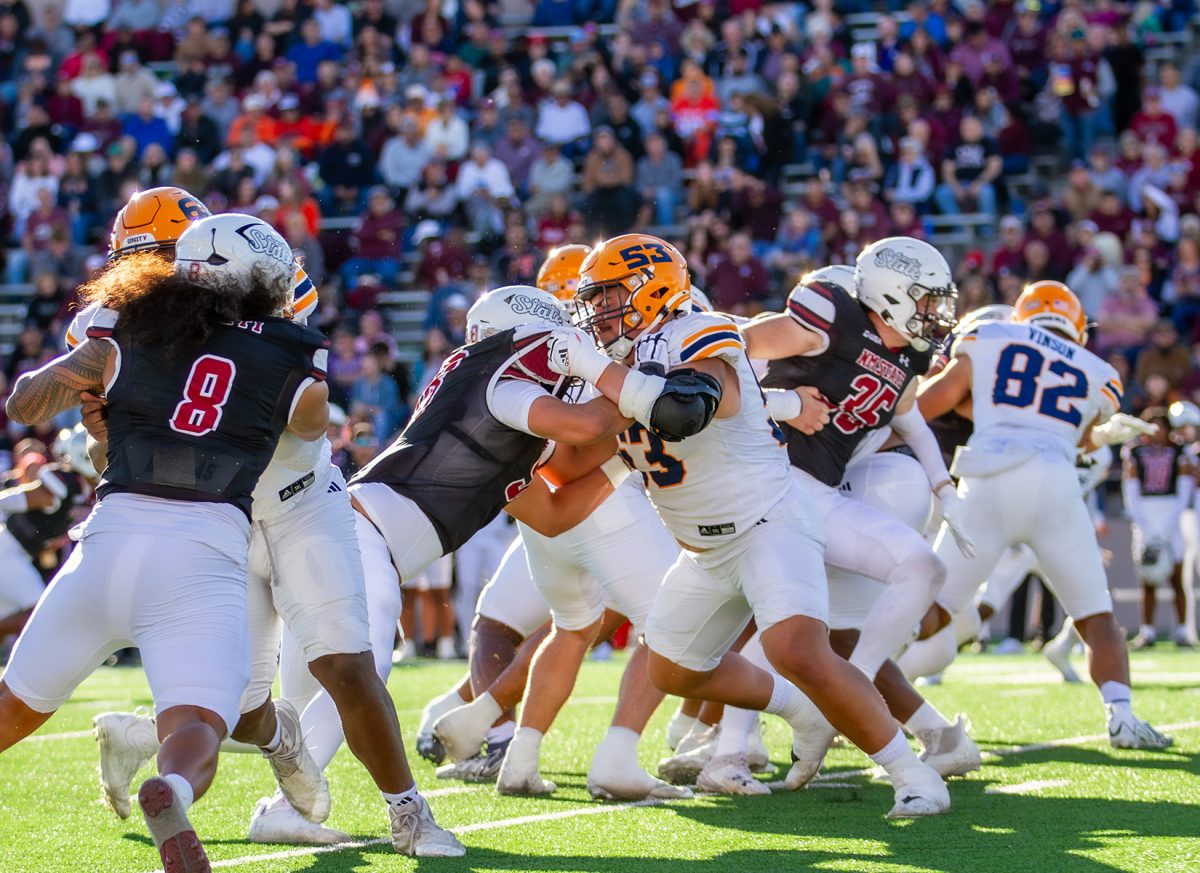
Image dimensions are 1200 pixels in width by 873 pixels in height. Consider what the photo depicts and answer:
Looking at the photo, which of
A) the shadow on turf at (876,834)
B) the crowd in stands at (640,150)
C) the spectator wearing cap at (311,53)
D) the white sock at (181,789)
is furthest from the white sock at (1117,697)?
the spectator wearing cap at (311,53)

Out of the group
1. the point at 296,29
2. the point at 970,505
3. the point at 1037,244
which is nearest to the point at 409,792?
the point at 970,505

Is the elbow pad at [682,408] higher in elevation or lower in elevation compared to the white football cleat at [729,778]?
higher

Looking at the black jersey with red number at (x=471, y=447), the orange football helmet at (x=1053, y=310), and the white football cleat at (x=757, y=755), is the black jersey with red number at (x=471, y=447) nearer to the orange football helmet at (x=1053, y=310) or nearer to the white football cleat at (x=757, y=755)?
the white football cleat at (x=757, y=755)

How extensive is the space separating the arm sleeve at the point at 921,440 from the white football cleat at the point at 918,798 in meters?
1.74

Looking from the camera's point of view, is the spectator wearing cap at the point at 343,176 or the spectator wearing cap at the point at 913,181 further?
the spectator wearing cap at the point at 343,176

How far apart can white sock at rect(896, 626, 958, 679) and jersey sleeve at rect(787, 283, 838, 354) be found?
6.16 feet

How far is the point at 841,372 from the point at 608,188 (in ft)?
31.4

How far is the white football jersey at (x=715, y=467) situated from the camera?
5199 millimetres

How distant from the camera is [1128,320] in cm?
1388

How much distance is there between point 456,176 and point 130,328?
12.6 meters

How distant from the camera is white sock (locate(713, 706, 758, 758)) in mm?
6020

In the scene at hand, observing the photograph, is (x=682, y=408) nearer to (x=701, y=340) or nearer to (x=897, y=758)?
(x=701, y=340)

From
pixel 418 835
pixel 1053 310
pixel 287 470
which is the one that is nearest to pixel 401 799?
pixel 418 835

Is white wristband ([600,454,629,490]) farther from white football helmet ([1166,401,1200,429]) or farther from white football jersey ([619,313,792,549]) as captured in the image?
white football helmet ([1166,401,1200,429])
